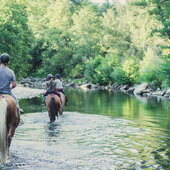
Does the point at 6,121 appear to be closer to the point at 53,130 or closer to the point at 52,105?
the point at 53,130

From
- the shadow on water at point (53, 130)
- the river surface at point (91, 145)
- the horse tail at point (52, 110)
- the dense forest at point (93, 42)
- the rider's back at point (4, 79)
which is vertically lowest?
the river surface at point (91, 145)

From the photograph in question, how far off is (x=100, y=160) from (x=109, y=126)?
16.5ft

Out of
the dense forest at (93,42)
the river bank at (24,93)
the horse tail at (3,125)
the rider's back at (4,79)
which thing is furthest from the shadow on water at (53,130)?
the dense forest at (93,42)

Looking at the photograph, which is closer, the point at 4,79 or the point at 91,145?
the point at 4,79

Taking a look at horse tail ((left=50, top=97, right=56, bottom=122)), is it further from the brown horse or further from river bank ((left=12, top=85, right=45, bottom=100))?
river bank ((left=12, top=85, right=45, bottom=100))

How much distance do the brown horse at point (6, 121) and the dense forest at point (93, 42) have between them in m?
29.7

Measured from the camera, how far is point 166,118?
48.7 feet

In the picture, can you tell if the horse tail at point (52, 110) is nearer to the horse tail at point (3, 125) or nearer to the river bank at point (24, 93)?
the horse tail at point (3, 125)

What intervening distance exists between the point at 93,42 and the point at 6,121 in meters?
51.9

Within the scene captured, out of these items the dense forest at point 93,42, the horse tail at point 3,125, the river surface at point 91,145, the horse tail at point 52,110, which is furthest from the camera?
the dense forest at point 93,42

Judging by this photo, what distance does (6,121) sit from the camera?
269 inches

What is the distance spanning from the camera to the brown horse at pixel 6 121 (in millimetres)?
6613

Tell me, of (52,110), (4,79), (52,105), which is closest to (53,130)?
(52,110)

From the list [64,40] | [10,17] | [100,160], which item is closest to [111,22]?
[64,40]
